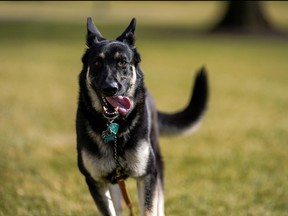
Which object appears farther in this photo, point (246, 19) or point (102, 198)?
point (246, 19)

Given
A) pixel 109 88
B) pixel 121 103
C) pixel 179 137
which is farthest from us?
pixel 179 137

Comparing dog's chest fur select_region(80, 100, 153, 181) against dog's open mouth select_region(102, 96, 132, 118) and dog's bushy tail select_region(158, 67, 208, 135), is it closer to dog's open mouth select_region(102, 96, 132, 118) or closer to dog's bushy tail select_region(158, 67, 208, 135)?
dog's open mouth select_region(102, 96, 132, 118)

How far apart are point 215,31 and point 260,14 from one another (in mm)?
2254

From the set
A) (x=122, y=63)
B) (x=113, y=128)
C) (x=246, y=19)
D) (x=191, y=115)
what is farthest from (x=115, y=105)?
(x=246, y=19)

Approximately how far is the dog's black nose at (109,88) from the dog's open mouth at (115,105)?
0.45 ft

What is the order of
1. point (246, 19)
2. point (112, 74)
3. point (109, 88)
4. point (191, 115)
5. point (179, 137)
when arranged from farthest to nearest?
point (246, 19) < point (179, 137) < point (191, 115) < point (112, 74) < point (109, 88)

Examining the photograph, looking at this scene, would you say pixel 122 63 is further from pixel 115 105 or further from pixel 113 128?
pixel 113 128

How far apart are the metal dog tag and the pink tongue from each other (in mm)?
124

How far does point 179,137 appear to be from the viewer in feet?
22.6

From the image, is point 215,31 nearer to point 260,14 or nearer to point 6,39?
point 260,14

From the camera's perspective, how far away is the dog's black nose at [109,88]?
3.77 meters

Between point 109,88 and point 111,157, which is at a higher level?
point 109,88

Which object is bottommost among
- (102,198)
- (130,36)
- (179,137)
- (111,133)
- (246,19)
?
(246,19)

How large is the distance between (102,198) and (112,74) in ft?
3.03
